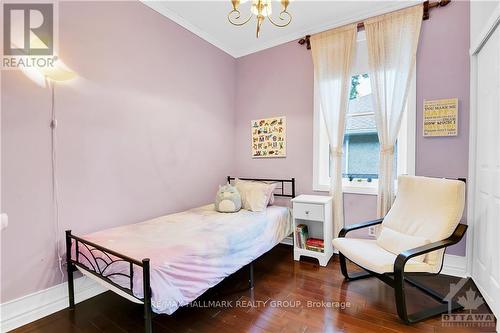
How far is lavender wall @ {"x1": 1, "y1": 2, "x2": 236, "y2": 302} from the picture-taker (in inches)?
68.6

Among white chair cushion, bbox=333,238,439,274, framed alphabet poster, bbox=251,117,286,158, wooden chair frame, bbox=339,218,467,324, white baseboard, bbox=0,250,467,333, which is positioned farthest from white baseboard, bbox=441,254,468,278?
white baseboard, bbox=0,250,467,333

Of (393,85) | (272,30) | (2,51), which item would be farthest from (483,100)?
(2,51)

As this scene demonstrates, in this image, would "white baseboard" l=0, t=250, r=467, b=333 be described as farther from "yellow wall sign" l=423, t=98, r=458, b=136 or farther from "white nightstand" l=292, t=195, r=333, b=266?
"yellow wall sign" l=423, t=98, r=458, b=136

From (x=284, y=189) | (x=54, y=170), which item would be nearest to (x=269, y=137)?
(x=284, y=189)

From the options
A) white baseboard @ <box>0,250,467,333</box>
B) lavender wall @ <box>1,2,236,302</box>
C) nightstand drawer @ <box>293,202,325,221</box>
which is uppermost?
lavender wall @ <box>1,2,236,302</box>

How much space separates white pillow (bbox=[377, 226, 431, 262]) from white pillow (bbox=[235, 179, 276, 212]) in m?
1.25

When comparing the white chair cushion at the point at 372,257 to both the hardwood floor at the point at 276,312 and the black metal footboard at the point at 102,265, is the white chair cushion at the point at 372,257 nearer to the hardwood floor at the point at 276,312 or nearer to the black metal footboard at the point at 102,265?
the hardwood floor at the point at 276,312

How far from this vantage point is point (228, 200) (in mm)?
2783

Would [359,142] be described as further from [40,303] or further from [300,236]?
[40,303]

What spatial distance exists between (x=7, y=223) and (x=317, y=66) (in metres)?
3.28

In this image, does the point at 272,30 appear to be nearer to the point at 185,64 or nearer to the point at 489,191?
the point at 185,64

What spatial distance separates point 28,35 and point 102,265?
1.79 m

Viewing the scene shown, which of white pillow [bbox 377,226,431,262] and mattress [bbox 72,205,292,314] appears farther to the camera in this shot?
white pillow [bbox 377,226,431,262]

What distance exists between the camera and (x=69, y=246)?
190 centimetres
